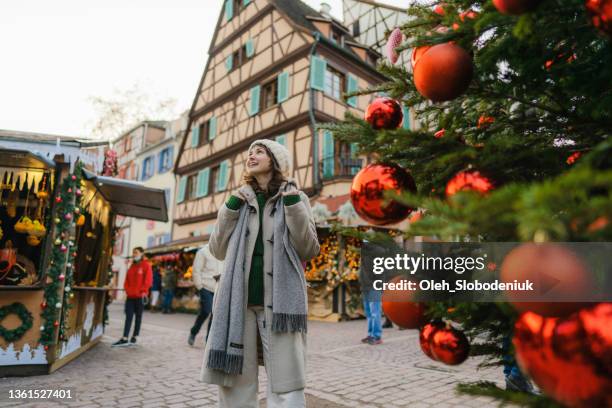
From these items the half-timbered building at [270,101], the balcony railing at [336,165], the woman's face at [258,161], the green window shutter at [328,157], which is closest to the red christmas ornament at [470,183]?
the woman's face at [258,161]

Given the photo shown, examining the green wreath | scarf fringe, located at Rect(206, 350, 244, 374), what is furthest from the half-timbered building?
scarf fringe, located at Rect(206, 350, 244, 374)

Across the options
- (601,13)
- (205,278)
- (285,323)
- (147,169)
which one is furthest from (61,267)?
(147,169)

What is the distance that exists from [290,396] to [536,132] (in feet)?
5.29

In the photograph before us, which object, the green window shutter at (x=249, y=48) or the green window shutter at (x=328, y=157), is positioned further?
the green window shutter at (x=249, y=48)

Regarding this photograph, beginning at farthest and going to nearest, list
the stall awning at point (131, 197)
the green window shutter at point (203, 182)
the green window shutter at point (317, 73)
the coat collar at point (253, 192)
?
the green window shutter at point (203, 182) < the green window shutter at point (317, 73) < the stall awning at point (131, 197) < the coat collar at point (253, 192)

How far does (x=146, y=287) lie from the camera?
23.9 feet

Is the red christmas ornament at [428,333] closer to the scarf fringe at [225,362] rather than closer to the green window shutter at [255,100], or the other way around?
the scarf fringe at [225,362]

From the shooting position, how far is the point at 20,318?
4.83 m

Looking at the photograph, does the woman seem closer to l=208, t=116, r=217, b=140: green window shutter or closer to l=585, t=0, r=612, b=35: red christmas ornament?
l=585, t=0, r=612, b=35: red christmas ornament

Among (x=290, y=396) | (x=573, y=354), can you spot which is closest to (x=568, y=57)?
(x=573, y=354)

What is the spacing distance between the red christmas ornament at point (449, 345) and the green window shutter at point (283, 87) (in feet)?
46.9

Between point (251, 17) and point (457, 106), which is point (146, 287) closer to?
point (457, 106)

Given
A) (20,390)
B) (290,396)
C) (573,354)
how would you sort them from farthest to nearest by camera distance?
1. (20,390)
2. (290,396)
3. (573,354)

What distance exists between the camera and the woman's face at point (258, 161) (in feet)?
8.22
